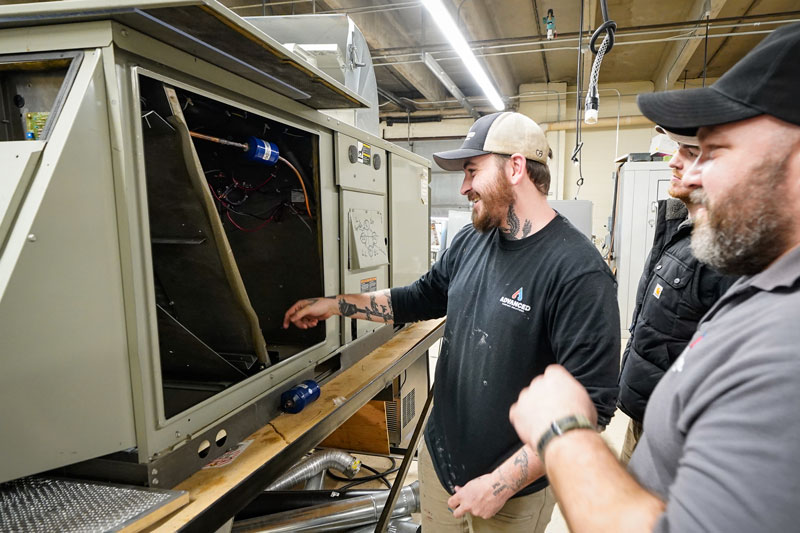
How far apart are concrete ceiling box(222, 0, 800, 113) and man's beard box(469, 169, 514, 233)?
2829 mm

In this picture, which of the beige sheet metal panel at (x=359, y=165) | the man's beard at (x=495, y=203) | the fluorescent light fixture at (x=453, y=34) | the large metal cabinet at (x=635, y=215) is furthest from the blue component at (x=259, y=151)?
the large metal cabinet at (x=635, y=215)

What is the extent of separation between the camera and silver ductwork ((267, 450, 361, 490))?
2098 mm

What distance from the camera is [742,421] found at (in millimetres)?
427

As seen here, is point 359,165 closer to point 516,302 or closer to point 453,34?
point 516,302

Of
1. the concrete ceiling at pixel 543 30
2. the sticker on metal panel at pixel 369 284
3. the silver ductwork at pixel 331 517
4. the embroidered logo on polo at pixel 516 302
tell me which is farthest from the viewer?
the concrete ceiling at pixel 543 30

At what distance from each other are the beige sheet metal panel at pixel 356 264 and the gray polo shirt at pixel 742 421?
1.11 metres

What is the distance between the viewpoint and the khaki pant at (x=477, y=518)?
1172 mm

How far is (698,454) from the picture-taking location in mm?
456

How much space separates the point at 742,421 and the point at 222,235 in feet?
3.24

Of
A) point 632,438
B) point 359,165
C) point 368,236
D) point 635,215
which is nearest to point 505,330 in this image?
point 368,236

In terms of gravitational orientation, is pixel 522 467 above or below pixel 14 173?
below

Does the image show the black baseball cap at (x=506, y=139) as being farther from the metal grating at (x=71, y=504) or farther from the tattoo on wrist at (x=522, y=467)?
the metal grating at (x=71, y=504)

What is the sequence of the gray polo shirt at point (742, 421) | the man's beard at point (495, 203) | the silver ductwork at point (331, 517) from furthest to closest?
1. the silver ductwork at point (331, 517)
2. the man's beard at point (495, 203)
3. the gray polo shirt at point (742, 421)

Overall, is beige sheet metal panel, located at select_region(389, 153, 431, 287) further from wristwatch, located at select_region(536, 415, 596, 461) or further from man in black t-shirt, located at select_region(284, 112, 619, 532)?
wristwatch, located at select_region(536, 415, 596, 461)
